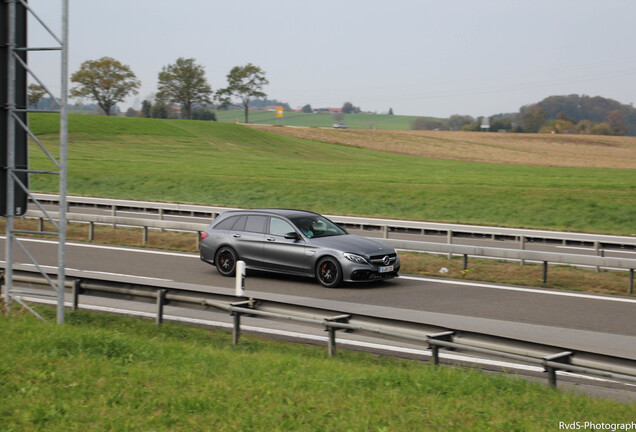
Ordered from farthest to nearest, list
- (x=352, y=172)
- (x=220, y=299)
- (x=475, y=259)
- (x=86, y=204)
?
(x=352, y=172) < (x=86, y=204) < (x=475, y=259) < (x=220, y=299)

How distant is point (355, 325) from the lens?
829 centimetres

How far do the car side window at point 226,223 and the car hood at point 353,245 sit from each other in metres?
2.14

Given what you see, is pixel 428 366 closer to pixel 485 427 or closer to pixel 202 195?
pixel 485 427

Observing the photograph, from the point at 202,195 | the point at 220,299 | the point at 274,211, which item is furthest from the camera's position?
the point at 202,195

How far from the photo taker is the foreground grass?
567 centimetres

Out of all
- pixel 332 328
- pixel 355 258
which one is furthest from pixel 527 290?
pixel 332 328

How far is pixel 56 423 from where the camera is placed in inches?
225

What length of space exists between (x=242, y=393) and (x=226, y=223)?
9856 mm

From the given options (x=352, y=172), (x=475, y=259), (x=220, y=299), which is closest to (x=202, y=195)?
(x=352, y=172)

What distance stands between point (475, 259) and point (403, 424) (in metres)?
12.9

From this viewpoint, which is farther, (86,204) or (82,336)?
(86,204)

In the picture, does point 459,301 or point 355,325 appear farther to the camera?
point 459,301

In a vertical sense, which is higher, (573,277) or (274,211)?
(274,211)

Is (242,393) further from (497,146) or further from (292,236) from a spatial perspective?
(497,146)
